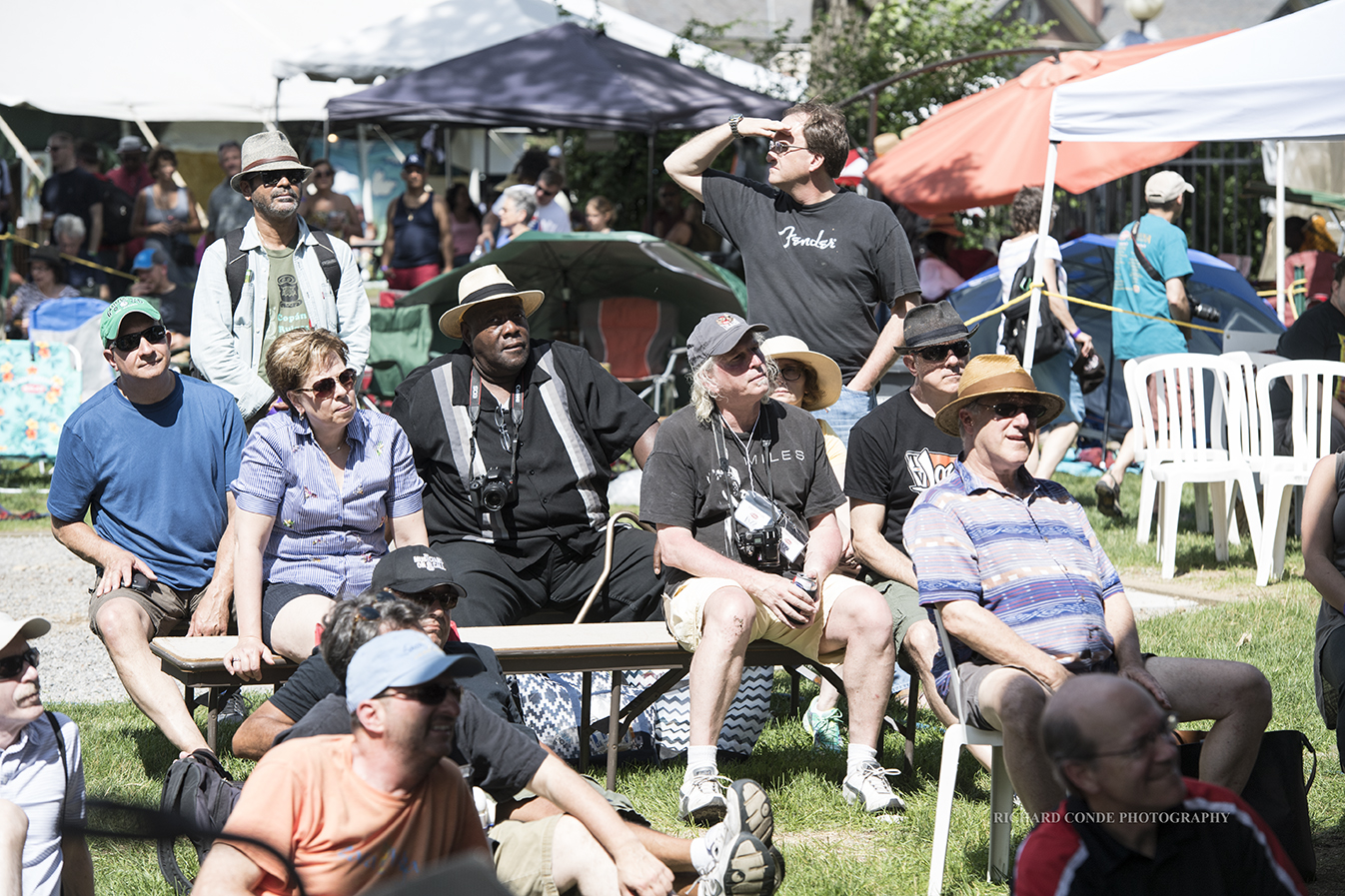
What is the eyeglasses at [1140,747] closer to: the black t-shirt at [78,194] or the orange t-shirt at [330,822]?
the orange t-shirt at [330,822]

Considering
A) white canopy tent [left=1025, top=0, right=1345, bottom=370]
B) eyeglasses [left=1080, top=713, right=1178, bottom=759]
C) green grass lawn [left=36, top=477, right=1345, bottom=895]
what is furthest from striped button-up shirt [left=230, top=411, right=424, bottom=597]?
white canopy tent [left=1025, top=0, right=1345, bottom=370]

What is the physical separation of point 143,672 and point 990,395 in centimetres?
271

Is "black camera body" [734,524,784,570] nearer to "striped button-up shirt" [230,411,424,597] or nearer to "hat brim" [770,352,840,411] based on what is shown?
"hat brim" [770,352,840,411]

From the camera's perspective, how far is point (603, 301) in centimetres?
1052

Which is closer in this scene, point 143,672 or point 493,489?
point 143,672

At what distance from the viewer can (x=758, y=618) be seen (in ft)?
13.8

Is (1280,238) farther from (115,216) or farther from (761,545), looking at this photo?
(115,216)

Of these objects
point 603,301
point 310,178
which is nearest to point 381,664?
point 603,301

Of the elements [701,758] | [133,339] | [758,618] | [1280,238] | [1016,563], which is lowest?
[701,758]

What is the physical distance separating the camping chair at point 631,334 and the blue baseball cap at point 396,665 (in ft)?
26.0

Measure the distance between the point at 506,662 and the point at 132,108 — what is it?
1318 cm

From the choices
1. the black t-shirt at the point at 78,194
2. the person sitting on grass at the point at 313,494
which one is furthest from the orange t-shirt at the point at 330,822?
the black t-shirt at the point at 78,194

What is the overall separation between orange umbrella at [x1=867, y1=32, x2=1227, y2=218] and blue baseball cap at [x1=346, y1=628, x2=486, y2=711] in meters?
9.45

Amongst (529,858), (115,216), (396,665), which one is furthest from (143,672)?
(115,216)
